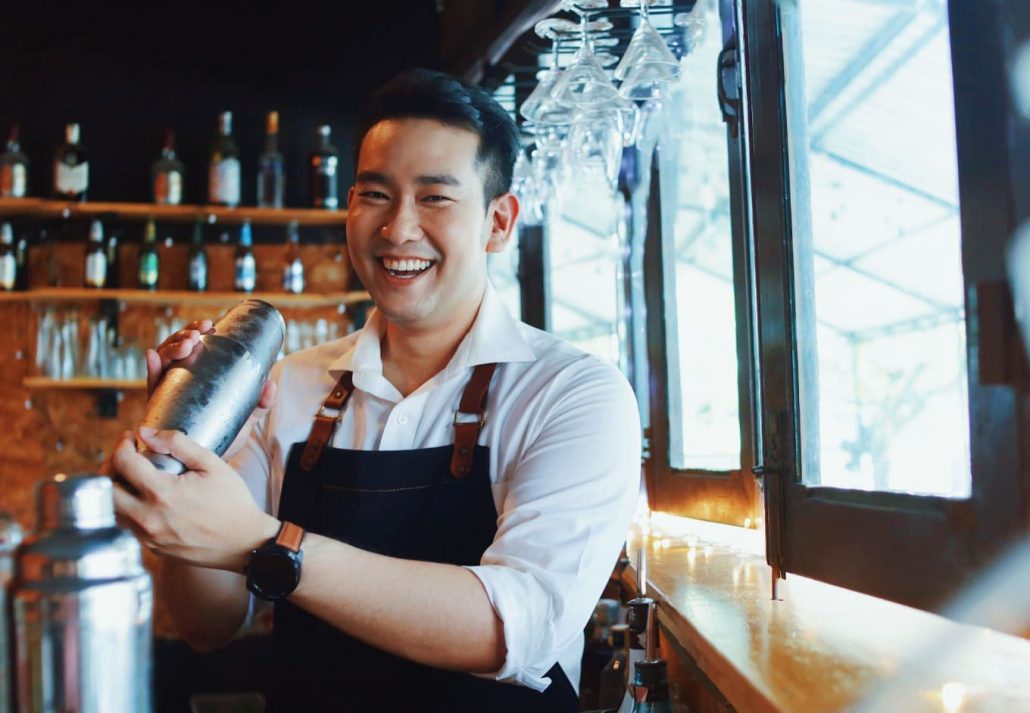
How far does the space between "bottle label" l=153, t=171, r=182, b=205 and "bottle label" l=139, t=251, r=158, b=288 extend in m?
0.24

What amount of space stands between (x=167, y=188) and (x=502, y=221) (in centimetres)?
310

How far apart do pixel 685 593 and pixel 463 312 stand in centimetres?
63

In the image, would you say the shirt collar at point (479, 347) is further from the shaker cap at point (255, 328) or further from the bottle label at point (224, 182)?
the bottle label at point (224, 182)

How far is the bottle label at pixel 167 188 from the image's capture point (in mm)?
4633

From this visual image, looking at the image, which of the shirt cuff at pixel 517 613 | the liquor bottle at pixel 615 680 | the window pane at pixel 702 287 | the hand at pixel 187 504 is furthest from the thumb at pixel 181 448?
the window pane at pixel 702 287

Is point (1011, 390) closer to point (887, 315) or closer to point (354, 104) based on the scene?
point (887, 315)

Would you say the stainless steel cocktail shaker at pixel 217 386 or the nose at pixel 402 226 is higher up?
the nose at pixel 402 226

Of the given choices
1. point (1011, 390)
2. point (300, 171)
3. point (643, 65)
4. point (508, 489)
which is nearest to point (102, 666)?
point (1011, 390)

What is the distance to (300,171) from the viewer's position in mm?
4992

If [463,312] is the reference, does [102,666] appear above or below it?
below

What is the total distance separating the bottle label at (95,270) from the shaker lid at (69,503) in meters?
4.14

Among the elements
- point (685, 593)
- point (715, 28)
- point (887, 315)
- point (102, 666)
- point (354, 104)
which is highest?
point (354, 104)

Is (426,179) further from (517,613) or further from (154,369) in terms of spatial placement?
(517,613)

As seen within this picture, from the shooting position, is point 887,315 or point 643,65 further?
point 643,65
